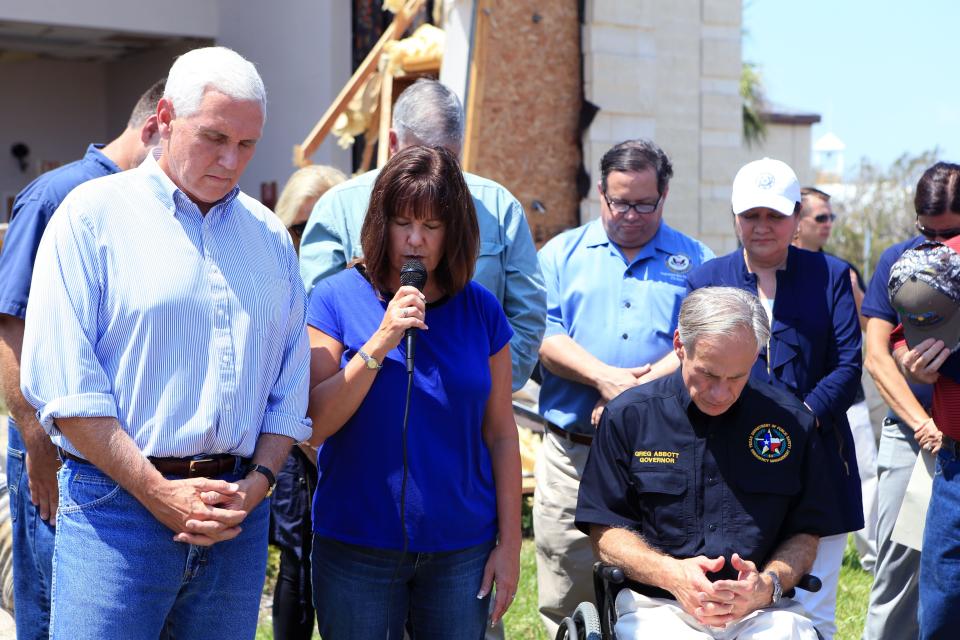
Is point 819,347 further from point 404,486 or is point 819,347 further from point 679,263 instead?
point 404,486

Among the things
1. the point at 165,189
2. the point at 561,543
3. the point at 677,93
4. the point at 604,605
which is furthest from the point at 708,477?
the point at 677,93

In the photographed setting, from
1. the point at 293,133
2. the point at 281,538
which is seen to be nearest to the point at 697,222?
the point at 293,133

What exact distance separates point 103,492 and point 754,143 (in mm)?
21387

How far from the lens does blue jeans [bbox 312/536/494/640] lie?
2986 millimetres

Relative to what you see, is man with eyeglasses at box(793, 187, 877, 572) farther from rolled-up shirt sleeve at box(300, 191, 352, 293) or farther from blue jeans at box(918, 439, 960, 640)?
rolled-up shirt sleeve at box(300, 191, 352, 293)

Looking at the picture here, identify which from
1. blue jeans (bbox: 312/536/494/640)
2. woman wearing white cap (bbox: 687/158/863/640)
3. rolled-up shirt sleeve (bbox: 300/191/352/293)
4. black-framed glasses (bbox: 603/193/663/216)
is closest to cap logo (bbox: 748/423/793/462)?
woman wearing white cap (bbox: 687/158/863/640)

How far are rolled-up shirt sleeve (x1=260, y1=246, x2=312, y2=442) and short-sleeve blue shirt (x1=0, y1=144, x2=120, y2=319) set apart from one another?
78 centimetres

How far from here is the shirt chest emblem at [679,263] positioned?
178 inches

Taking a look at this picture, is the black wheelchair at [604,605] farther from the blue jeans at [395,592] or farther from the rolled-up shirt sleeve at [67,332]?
the rolled-up shirt sleeve at [67,332]

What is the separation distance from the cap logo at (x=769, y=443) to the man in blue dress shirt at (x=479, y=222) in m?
0.80

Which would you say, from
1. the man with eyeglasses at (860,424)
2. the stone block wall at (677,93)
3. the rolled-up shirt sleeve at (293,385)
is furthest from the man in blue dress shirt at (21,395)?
the stone block wall at (677,93)

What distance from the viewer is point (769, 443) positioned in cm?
354

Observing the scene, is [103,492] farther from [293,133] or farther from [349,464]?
[293,133]

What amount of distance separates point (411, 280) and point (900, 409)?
8.66 feet
